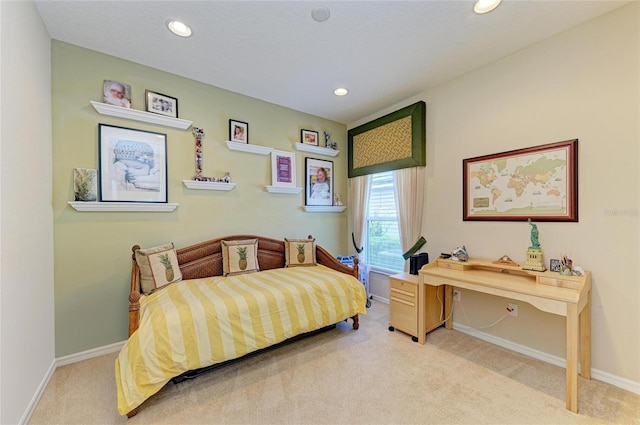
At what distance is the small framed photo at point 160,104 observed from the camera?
2598mm

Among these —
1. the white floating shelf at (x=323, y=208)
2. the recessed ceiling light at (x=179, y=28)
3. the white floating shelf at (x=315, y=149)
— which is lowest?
the white floating shelf at (x=323, y=208)

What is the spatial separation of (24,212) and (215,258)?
1546 mm

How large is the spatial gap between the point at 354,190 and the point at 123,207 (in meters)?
2.94

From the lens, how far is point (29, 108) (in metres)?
1.72

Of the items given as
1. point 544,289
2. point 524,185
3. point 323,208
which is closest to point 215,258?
point 323,208

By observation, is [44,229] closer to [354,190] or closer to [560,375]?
[354,190]

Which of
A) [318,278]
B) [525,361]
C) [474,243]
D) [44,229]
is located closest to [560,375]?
[525,361]

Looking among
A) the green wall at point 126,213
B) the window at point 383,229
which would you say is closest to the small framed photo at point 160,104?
the green wall at point 126,213

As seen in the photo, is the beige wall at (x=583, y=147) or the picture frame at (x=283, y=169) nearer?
the beige wall at (x=583, y=147)

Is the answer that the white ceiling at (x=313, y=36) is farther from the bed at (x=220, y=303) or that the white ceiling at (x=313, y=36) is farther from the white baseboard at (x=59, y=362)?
the white baseboard at (x=59, y=362)

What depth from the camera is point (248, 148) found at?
3.21 metres

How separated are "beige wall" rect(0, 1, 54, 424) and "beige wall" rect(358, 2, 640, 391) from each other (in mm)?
3559

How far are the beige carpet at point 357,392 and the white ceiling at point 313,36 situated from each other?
2766 millimetres

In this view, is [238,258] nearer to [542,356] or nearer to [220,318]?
[220,318]
